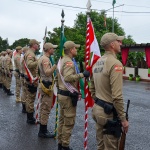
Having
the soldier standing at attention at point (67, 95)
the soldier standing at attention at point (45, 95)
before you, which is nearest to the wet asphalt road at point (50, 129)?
the soldier standing at attention at point (45, 95)

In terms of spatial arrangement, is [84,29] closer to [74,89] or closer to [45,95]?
[45,95]

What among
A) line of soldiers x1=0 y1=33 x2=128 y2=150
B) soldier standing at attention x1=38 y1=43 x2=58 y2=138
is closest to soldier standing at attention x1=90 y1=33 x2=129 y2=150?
line of soldiers x1=0 y1=33 x2=128 y2=150

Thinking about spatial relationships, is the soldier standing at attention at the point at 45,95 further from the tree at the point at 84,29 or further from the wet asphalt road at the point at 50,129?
the tree at the point at 84,29

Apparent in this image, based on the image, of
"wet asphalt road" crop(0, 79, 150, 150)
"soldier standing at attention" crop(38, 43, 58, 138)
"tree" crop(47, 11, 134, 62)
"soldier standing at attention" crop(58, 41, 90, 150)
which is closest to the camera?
"soldier standing at attention" crop(58, 41, 90, 150)

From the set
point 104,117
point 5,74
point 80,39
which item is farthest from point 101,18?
point 104,117

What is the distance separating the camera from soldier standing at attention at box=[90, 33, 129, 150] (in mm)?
3510

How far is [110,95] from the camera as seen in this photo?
146 inches

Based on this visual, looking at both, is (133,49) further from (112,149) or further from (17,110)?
(112,149)

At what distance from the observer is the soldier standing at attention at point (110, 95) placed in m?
3.51

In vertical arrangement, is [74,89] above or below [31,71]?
below

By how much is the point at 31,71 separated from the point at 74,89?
2.54m

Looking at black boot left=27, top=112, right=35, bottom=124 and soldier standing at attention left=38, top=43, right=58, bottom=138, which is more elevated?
soldier standing at attention left=38, top=43, right=58, bottom=138

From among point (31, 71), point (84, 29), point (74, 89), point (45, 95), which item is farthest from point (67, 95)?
point (84, 29)

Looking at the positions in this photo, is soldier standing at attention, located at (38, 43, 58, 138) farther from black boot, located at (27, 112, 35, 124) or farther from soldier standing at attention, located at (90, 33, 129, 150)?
soldier standing at attention, located at (90, 33, 129, 150)
